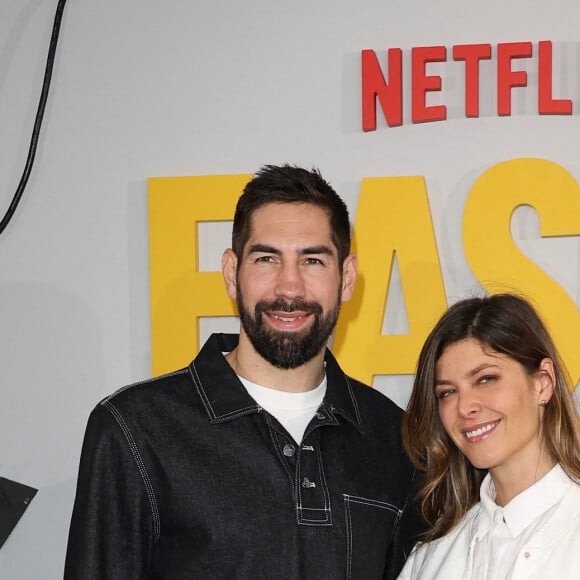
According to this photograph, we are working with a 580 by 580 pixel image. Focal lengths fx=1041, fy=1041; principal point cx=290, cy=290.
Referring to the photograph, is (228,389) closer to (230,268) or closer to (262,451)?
(262,451)

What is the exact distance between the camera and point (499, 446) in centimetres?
197

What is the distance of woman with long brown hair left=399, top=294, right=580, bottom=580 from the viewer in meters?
1.94

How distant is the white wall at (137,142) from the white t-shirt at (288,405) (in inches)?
30.8

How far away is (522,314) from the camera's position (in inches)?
83.6

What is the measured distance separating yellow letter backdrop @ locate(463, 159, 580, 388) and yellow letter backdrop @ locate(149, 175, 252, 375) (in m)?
0.65

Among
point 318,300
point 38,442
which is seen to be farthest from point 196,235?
point 318,300

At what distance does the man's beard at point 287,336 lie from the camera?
204 cm

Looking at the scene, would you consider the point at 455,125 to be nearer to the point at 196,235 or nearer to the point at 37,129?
the point at 196,235

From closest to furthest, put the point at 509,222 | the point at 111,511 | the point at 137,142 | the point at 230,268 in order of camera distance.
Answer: the point at 111,511, the point at 230,268, the point at 509,222, the point at 137,142

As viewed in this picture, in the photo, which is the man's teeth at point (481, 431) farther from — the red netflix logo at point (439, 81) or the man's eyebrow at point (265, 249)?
the red netflix logo at point (439, 81)

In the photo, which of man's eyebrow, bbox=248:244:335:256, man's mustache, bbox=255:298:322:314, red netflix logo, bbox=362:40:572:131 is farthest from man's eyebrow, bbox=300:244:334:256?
red netflix logo, bbox=362:40:572:131

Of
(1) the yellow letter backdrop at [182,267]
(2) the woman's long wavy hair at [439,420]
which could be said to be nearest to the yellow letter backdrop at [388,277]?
(1) the yellow letter backdrop at [182,267]

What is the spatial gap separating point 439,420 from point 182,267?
3.22 ft

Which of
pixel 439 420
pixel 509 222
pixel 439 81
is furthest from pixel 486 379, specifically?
pixel 439 81
